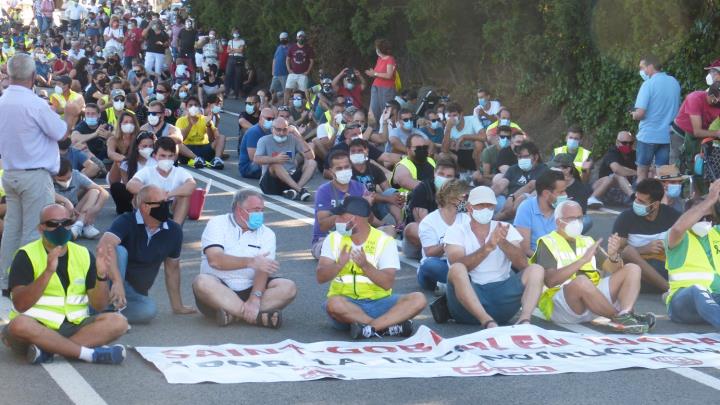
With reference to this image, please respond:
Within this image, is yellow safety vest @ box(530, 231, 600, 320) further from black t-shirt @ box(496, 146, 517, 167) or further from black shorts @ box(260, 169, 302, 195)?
black shorts @ box(260, 169, 302, 195)

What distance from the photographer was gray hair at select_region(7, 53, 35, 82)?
11.9 m

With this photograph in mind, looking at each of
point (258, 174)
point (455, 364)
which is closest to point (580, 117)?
point (258, 174)

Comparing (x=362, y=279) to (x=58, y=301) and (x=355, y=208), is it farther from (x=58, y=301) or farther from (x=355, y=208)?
(x=58, y=301)

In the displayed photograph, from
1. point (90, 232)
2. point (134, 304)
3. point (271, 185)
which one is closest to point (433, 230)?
point (134, 304)

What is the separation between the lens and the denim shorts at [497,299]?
37.8 ft

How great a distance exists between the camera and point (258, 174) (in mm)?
21750

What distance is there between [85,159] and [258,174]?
3811 millimetres

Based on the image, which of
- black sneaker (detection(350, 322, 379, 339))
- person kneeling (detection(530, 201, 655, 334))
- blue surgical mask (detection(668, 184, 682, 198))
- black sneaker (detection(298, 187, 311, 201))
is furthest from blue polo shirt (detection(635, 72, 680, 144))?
black sneaker (detection(350, 322, 379, 339))

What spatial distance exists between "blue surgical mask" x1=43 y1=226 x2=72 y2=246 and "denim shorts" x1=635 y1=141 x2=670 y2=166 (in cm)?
1019

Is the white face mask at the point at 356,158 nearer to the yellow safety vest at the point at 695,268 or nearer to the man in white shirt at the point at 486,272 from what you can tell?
the man in white shirt at the point at 486,272

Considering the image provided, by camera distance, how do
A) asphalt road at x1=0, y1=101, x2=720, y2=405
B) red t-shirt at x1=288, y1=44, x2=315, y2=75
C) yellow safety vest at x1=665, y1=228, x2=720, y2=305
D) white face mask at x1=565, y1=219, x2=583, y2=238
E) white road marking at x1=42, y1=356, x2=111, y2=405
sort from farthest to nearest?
red t-shirt at x1=288, y1=44, x2=315, y2=75 → yellow safety vest at x1=665, y1=228, x2=720, y2=305 → white face mask at x1=565, y1=219, x2=583, y2=238 → asphalt road at x1=0, y1=101, x2=720, y2=405 → white road marking at x1=42, y1=356, x2=111, y2=405

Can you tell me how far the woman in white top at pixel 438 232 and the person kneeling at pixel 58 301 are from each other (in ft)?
12.0

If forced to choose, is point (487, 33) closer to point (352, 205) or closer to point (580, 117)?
point (580, 117)

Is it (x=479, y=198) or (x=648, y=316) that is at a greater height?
(x=479, y=198)
